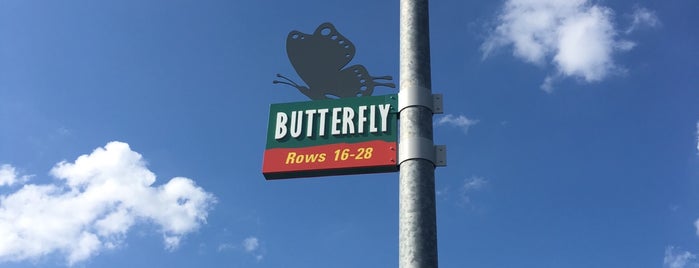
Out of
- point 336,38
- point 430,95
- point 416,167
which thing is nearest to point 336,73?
point 336,38

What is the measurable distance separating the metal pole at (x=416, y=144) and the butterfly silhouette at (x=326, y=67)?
1445 mm

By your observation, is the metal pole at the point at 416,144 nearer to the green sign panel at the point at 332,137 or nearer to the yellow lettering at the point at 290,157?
the green sign panel at the point at 332,137

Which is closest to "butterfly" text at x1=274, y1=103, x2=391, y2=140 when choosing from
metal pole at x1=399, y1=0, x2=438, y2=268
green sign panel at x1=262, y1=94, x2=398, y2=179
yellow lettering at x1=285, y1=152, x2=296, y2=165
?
green sign panel at x1=262, y1=94, x2=398, y2=179

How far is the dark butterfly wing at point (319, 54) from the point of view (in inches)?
302

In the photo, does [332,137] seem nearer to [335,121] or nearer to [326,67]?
[335,121]

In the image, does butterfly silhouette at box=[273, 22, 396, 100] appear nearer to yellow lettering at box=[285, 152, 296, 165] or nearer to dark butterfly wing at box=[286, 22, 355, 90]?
dark butterfly wing at box=[286, 22, 355, 90]

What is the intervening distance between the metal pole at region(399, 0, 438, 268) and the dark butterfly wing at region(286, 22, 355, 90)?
1672 millimetres

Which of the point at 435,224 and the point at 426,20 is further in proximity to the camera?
the point at 426,20

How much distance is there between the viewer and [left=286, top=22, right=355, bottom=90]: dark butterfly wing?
7.67m

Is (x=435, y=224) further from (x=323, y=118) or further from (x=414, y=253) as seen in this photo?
(x=323, y=118)

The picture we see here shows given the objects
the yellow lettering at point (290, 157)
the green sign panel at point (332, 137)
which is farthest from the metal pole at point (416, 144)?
the yellow lettering at point (290, 157)

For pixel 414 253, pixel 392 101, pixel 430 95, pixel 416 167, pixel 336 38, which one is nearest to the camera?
pixel 414 253

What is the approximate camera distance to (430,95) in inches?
230

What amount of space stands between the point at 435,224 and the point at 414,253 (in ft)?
1.08
